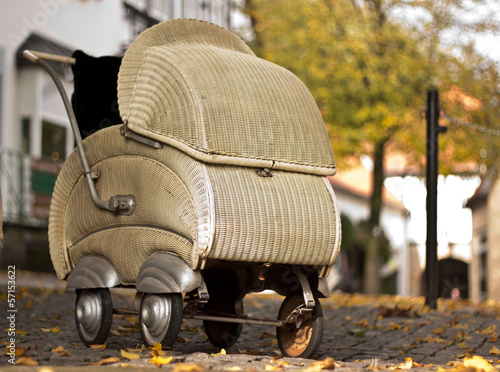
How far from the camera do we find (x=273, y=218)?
480 cm

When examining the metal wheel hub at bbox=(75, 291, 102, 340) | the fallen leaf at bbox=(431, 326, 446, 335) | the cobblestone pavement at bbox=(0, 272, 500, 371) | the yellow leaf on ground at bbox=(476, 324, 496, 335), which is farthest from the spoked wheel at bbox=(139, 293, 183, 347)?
the yellow leaf on ground at bbox=(476, 324, 496, 335)

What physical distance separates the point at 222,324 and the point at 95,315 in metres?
1.01

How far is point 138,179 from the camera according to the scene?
16.8 ft

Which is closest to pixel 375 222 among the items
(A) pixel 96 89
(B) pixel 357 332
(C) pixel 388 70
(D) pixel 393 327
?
(C) pixel 388 70

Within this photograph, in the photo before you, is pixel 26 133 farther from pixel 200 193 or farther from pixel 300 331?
pixel 200 193

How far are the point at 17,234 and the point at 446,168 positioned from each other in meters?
9.19

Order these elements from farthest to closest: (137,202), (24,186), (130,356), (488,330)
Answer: (24,186) < (488,330) < (137,202) < (130,356)

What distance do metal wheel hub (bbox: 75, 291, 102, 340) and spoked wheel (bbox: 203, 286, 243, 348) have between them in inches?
30.5

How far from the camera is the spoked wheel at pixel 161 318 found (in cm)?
479

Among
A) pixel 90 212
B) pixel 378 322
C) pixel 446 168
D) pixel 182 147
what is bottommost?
pixel 378 322

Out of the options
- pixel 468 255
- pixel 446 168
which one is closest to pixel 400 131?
pixel 446 168

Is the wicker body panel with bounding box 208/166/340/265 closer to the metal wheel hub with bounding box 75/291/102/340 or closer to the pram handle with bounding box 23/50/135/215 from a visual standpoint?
the pram handle with bounding box 23/50/135/215

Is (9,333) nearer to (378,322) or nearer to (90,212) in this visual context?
(90,212)

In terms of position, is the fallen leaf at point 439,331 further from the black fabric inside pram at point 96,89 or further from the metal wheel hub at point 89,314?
the black fabric inside pram at point 96,89
